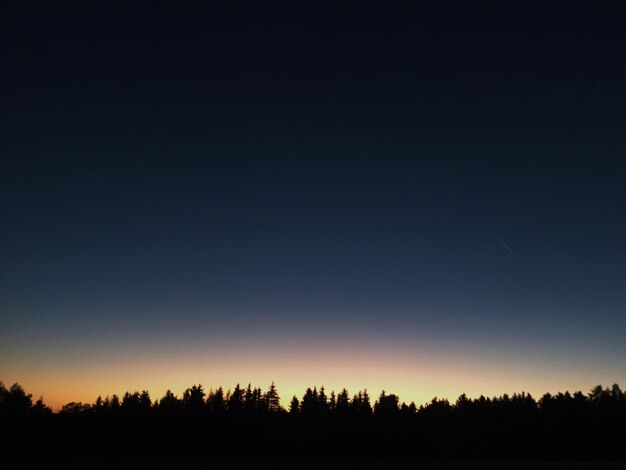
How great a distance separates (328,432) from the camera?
198 feet

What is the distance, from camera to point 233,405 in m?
72.1

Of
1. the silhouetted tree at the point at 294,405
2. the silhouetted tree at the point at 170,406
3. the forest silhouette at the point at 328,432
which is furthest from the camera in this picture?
the silhouetted tree at the point at 294,405

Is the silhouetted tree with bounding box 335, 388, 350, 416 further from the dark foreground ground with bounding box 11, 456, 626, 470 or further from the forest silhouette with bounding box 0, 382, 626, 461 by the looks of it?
the dark foreground ground with bounding box 11, 456, 626, 470

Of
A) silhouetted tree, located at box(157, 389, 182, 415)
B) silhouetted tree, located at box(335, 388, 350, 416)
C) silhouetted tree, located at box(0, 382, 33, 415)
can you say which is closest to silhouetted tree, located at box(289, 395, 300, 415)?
silhouetted tree, located at box(335, 388, 350, 416)

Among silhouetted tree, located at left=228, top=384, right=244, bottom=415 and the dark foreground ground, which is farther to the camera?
silhouetted tree, located at left=228, top=384, right=244, bottom=415

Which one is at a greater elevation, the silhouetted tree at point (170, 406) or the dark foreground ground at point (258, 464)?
the silhouetted tree at point (170, 406)

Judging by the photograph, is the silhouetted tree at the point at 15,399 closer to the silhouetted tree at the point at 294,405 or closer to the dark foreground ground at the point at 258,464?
the silhouetted tree at the point at 294,405

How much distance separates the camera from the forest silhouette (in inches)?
2154

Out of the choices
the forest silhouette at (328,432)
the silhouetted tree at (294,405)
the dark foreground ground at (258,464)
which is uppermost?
the silhouetted tree at (294,405)

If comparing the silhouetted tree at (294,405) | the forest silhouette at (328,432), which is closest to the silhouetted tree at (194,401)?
the forest silhouette at (328,432)

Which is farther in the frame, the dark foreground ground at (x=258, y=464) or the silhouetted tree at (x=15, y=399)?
the silhouetted tree at (x=15, y=399)

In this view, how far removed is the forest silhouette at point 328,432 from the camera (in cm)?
5472

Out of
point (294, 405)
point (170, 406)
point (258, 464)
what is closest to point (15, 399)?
point (170, 406)

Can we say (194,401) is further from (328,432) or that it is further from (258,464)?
(258,464)
